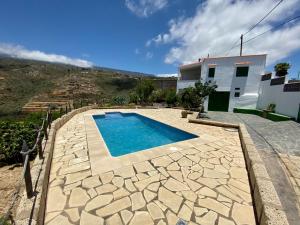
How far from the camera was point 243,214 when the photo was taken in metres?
2.48

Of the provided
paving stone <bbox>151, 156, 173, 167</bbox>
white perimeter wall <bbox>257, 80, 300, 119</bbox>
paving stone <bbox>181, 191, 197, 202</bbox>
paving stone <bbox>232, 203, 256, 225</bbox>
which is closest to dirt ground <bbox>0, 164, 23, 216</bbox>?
paving stone <bbox>151, 156, 173, 167</bbox>

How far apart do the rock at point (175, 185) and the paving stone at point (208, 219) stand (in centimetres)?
67

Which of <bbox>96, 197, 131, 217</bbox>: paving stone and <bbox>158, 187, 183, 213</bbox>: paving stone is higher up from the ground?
<bbox>96, 197, 131, 217</bbox>: paving stone

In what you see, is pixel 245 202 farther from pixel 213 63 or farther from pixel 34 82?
pixel 34 82

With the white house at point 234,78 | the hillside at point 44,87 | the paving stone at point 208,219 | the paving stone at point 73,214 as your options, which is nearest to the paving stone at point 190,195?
the paving stone at point 208,219

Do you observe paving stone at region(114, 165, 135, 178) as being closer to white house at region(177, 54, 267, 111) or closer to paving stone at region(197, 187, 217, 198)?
paving stone at region(197, 187, 217, 198)

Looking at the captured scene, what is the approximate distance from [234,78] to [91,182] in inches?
657

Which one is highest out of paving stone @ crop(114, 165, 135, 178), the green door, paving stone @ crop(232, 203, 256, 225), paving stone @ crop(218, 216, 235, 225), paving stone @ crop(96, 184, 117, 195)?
the green door

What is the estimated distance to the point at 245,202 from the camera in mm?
2766

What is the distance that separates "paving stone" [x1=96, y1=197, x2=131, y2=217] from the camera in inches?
95.5

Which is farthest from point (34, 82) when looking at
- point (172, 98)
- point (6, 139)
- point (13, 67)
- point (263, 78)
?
point (263, 78)

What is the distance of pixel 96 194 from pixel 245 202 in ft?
9.20

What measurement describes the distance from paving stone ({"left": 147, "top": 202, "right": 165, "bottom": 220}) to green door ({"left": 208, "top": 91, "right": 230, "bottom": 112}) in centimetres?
1589

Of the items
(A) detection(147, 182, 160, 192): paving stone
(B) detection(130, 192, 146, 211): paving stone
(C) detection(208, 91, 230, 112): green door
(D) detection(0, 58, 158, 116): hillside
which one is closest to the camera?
(B) detection(130, 192, 146, 211): paving stone
